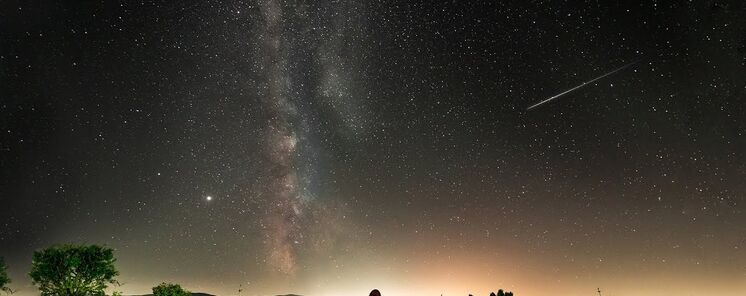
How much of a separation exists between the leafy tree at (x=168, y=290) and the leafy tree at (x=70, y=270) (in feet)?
19.7

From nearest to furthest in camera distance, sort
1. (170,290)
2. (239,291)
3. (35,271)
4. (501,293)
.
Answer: (501,293)
(35,271)
(170,290)
(239,291)

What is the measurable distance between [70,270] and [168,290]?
31.3 feet

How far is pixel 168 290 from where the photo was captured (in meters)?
45.2

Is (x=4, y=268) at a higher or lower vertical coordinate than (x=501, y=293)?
higher

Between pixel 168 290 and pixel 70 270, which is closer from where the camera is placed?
pixel 70 270

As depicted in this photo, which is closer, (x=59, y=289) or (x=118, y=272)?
(x=59, y=289)

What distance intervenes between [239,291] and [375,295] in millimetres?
131761

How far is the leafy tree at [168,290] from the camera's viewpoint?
44.8 meters

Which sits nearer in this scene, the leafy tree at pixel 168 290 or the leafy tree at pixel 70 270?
the leafy tree at pixel 70 270

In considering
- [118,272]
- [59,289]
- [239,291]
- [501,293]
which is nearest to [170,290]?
[118,272]

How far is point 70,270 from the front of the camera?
126ft

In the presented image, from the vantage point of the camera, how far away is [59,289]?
37.7 metres

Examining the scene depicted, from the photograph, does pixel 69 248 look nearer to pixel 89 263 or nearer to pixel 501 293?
pixel 89 263

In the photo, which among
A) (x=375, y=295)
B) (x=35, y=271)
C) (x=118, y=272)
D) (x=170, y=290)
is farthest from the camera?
(x=170, y=290)
